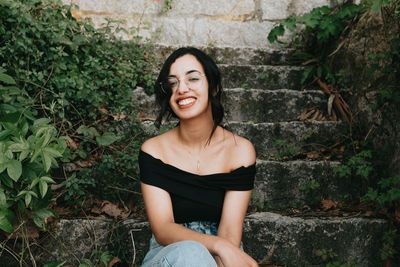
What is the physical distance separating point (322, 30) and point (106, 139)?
2.47m

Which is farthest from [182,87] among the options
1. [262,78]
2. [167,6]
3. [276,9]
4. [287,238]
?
[276,9]

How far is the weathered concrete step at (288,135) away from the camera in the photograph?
2.78 metres

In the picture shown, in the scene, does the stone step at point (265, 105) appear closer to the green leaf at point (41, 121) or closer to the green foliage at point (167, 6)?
the green leaf at point (41, 121)

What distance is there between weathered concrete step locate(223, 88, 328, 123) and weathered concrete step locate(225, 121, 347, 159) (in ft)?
1.11

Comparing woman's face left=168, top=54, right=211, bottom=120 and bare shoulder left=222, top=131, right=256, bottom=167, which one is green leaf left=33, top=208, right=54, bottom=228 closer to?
woman's face left=168, top=54, right=211, bottom=120

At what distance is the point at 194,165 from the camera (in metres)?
1.86

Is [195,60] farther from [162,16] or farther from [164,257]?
[162,16]

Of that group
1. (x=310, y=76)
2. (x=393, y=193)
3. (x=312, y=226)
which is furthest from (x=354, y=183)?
(x=310, y=76)

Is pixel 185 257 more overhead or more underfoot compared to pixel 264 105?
more underfoot

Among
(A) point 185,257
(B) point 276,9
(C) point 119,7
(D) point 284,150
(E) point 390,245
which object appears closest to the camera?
(A) point 185,257

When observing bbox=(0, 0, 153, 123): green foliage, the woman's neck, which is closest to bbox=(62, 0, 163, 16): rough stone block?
bbox=(0, 0, 153, 123): green foliage

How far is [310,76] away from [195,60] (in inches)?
83.7

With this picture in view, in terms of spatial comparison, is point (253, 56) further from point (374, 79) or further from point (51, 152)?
point (51, 152)

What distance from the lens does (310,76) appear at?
3514 millimetres
